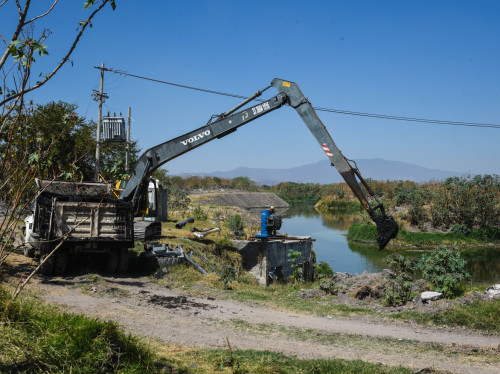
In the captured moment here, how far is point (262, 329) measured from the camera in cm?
1030

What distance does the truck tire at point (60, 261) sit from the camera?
13914 millimetres

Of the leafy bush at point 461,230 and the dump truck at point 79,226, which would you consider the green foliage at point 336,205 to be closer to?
the leafy bush at point 461,230

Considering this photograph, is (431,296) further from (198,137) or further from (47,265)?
(47,265)

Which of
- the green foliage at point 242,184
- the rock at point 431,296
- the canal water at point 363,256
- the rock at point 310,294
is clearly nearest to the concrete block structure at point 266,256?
the canal water at point 363,256

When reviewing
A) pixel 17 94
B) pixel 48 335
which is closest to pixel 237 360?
pixel 48 335

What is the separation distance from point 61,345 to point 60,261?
9145mm

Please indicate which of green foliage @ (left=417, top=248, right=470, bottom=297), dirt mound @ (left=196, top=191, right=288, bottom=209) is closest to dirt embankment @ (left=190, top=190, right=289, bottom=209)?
dirt mound @ (left=196, top=191, right=288, bottom=209)

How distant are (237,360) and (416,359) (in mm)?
3309

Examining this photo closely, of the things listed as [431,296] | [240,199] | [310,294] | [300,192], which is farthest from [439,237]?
[300,192]

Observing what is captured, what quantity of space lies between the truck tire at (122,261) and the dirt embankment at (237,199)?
130 feet

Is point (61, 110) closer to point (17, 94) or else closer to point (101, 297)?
point (101, 297)

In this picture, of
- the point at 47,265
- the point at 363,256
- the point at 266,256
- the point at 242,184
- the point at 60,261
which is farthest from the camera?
the point at 242,184

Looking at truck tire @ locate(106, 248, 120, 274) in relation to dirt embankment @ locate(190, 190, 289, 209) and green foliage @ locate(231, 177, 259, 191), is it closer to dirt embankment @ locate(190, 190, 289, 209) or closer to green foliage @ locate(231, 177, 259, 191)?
dirt embankment @ locate(190, 190, 289, 209)

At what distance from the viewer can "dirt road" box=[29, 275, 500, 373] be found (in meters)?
8.54
